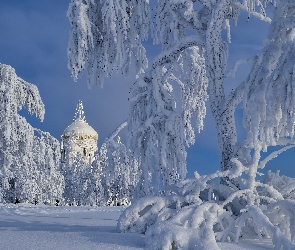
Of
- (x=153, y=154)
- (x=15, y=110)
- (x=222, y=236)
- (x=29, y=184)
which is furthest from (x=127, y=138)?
(x=29, y=184)

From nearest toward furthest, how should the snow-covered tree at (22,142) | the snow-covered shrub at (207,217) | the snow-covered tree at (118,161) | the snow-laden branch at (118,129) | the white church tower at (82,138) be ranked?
1. the snow-covered shrub at (207,217)
2. the snow-covered tree at (118,161)
3. the snow-laden branch at (118,129)
4. the snow-covered tree at (22,142)
5. the white church tower at (82,138)

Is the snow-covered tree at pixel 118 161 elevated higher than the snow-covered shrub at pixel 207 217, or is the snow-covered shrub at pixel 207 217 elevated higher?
the snow-covered tree at pixel 118 161

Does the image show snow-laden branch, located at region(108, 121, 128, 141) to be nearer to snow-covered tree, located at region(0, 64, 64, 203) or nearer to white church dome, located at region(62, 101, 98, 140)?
snow-covered tree, located at region(0, 64, 64, 203)

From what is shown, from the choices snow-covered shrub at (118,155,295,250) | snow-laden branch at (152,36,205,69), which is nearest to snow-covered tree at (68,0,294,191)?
snow-laden branch at (152,36,205,69)

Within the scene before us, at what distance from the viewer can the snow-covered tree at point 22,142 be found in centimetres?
1927

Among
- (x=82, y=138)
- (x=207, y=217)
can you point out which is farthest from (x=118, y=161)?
(x=82, y=138)

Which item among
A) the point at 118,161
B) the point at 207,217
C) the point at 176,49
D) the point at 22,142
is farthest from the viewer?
the point at 22,142

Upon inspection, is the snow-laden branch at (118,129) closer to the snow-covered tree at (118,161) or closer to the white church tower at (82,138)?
the snow-covered tree at (118,161)

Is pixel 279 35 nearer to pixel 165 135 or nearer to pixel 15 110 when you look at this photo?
pixel 165 135

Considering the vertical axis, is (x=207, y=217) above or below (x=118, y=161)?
below

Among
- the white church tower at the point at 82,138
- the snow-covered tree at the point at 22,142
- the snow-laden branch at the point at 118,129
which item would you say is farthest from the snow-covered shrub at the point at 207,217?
the white church tower at the point at 82,138

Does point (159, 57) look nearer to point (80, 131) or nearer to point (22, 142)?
point (22, 142)

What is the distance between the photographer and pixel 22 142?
19.9 meters

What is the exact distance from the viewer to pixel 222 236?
5.42 meters
